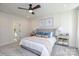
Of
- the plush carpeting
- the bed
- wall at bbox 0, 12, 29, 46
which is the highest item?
wall at bbox 0, 12, 29, 46

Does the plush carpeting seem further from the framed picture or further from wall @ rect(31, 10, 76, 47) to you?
the framed picture

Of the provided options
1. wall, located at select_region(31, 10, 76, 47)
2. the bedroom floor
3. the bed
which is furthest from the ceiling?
the bedroom floor

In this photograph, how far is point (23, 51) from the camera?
161cm

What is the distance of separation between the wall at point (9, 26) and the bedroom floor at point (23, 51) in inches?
4.9

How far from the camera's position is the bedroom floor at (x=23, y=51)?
1.48 metres

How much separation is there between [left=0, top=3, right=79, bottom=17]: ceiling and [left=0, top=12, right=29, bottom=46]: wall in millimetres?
112

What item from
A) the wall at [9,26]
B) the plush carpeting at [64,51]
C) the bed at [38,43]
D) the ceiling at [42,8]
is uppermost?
the ceiling at [42,8]

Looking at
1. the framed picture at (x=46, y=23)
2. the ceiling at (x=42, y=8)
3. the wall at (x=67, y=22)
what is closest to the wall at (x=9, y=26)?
the ceiling at (x=42, y=8)

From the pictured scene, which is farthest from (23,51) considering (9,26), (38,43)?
(9,26)

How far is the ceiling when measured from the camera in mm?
1423

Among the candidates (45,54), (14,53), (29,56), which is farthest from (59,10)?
(14,53)

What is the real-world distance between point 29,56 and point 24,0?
1.03m

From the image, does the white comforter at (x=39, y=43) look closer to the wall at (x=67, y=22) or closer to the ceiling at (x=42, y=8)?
the wall at (x=67, y=22)

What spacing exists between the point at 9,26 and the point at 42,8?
2.64 feet
